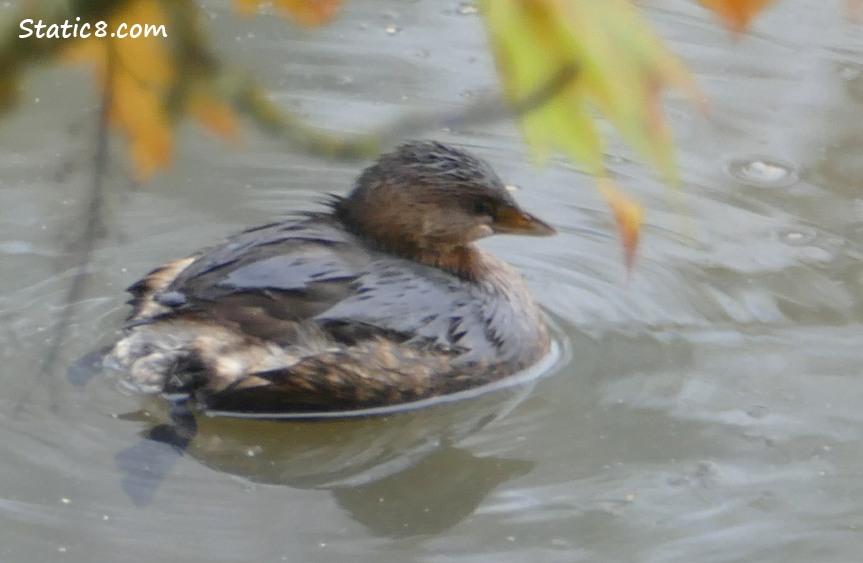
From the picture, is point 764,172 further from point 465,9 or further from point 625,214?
point 625,214

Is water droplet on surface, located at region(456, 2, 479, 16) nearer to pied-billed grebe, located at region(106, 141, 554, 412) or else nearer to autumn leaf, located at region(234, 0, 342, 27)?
pied-billed grebe, located at region(106, 141, 554, 412)

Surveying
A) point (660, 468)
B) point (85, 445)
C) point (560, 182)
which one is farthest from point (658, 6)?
point (85, 445)

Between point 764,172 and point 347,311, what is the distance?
8.67 feet

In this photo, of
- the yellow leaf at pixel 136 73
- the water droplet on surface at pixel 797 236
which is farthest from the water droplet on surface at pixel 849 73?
the yellow leaf at pixel 136 73

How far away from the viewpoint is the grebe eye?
15.9 ft

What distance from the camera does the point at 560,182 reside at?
6.07 metres

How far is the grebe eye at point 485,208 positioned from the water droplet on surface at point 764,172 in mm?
1711

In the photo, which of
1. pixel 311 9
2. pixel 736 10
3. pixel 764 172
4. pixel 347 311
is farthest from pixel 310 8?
pixel 764 172

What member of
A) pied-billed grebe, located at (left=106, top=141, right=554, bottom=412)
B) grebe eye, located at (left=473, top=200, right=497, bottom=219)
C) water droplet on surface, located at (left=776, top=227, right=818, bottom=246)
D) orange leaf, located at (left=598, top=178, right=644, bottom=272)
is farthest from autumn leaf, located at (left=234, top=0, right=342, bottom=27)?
water droplet on surface, located at (left=776, top=227, right=818, bottom=246)

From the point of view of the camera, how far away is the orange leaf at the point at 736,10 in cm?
184

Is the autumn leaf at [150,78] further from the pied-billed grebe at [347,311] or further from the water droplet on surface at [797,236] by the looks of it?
the water droplet on surface at [797,236]

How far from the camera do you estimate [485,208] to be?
16.0 feet

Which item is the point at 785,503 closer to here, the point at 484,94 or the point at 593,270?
the point at 593,270

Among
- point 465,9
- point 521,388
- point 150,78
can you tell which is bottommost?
point 521,388
